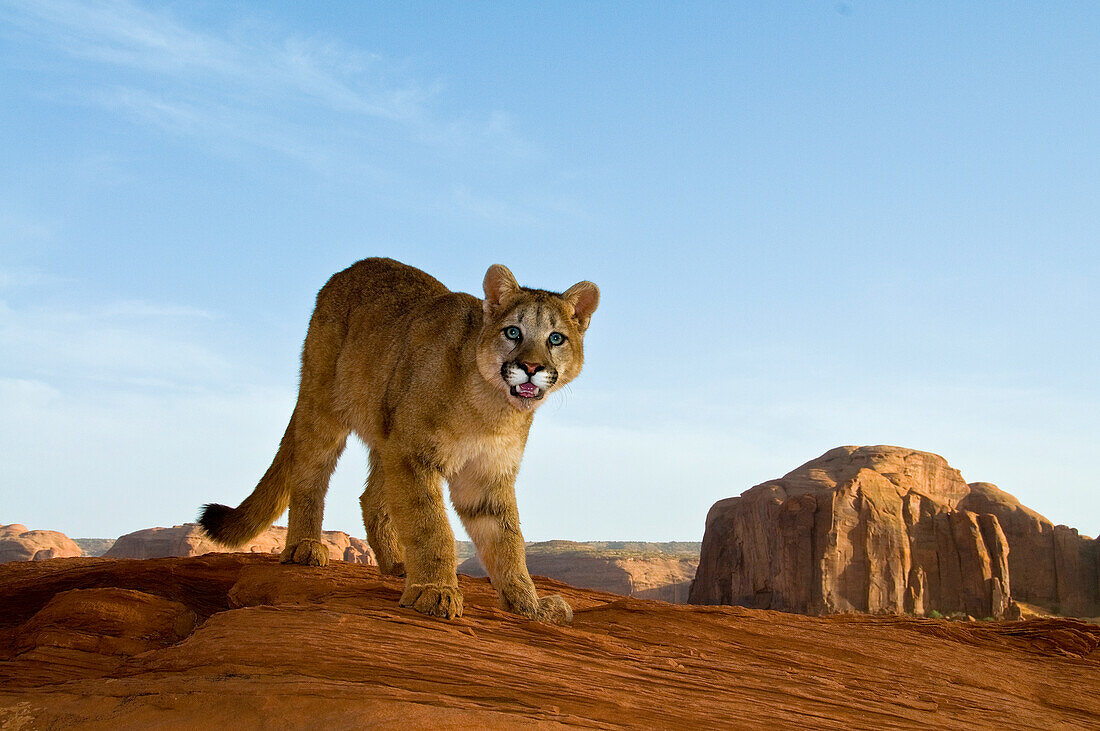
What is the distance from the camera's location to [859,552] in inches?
1661

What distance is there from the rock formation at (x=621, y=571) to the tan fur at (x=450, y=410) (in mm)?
47731

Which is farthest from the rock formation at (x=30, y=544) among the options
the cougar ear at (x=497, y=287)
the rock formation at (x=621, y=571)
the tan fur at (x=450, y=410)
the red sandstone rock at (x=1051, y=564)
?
the red sandstone rock at (x=1051, y=564)

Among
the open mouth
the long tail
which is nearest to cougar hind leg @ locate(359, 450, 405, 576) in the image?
the long tail

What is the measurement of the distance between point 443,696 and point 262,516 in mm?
4663

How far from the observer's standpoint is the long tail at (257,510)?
8.05 m

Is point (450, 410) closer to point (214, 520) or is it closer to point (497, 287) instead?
point (497, 287)

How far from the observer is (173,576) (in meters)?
8.15

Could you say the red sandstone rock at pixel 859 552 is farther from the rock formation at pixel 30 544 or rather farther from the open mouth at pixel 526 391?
the open mouth at pixel 526 391

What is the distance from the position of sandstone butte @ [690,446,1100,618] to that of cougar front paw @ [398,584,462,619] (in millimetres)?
39741

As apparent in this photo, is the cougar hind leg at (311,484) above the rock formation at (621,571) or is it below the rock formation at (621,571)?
above

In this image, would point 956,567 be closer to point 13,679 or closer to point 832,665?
point 832,665

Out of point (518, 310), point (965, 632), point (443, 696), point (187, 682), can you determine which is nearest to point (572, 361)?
point (518, 310)

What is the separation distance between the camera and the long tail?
8047mm

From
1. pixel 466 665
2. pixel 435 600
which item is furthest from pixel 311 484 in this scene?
pixel 466 665
